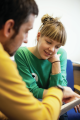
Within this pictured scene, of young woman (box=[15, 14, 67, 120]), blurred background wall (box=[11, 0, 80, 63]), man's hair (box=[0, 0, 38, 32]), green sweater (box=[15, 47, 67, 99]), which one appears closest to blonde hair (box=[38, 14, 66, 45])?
young woman (box=[15, 14, 67, 120])

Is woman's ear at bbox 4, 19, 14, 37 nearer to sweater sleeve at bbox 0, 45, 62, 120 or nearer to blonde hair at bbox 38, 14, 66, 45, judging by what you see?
sweater sleeve at bbox 0, 45, 62, 120

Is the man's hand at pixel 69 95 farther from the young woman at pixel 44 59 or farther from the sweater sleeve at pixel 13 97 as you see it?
the sweater sleeve at pixel 13 97

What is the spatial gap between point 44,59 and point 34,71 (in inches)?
5.6

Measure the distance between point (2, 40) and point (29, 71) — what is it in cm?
45

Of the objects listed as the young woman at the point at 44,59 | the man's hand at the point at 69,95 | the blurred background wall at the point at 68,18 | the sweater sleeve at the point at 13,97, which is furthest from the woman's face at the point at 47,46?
the blurred background wall at the point at 68,18

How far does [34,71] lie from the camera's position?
2.96 feet

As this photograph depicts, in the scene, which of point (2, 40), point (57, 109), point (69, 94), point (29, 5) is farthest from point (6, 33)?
point (69, 94)

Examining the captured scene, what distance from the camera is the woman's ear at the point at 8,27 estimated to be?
1.46ft

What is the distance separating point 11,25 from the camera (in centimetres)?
46

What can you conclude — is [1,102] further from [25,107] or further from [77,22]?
[77,22]

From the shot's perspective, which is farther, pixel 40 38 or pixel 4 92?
pixel 40 38

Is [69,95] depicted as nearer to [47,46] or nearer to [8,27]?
[47,46]

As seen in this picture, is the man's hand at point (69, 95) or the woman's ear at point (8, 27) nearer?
the woman's ear at point (8, 27)

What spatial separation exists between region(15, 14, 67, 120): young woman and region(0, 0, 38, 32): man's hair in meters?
0.35
